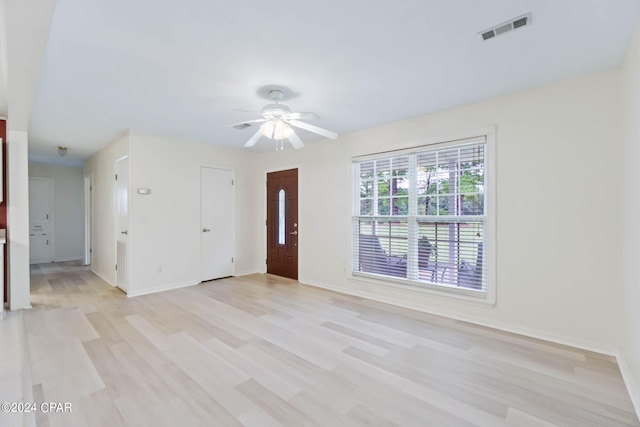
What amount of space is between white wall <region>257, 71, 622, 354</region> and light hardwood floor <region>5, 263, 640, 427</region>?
27 cm

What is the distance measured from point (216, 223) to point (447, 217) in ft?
13.1

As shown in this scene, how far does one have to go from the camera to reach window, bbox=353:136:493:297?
11.3 ft

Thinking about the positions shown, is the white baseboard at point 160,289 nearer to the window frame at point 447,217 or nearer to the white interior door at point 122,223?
the white interior door at point 122,223

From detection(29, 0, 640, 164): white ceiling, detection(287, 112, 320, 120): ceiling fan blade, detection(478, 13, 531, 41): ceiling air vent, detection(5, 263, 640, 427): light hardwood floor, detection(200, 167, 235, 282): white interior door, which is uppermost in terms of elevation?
detection(478, 13, 531, 41): ceiling air vent

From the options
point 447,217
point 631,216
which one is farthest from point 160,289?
point 631,216

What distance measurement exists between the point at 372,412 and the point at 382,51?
8.49ft

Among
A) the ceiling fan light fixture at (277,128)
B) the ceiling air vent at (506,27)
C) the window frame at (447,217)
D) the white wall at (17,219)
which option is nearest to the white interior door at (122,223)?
→ the white wall at (17,219)

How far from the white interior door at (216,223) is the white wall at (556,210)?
3.75 metres

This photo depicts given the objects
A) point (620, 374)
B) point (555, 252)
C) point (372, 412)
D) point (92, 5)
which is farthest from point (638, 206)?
point (92, 5)

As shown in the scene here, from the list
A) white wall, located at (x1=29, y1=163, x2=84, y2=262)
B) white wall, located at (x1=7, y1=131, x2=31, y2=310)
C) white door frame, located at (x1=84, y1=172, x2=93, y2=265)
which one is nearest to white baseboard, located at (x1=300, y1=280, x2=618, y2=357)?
white wall, located at (x1=7, y1=131, x2=31, y2=310)

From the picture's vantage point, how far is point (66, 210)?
762 centimetres

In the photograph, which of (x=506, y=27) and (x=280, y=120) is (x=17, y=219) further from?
(x=506, y=27)

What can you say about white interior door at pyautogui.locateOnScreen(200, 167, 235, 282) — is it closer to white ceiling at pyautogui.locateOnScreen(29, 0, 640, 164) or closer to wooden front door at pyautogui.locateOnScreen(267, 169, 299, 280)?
wooden front door at pyautogui.locateOnScreen(267, 169, 299, 280)

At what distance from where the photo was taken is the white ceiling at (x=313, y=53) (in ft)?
6.09
